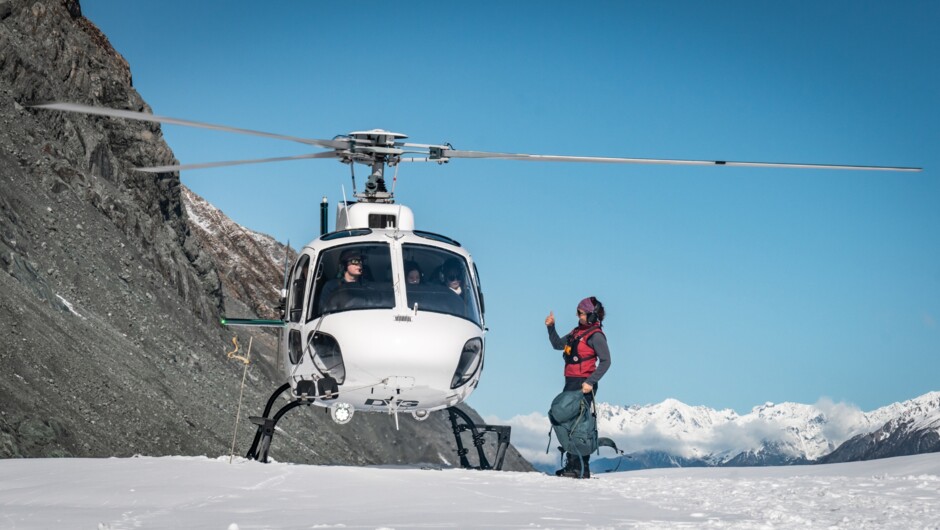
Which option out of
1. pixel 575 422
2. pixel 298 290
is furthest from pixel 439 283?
pixel 575 422

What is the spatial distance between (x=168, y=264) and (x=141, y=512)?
57457 millimetres

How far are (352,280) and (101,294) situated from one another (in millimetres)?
39370

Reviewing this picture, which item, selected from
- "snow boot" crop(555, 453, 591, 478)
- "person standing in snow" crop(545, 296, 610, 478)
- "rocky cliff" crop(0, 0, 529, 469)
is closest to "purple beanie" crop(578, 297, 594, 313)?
"person standing in snow" crop(545, 296, 610, 478)

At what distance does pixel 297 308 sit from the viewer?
55.4ft

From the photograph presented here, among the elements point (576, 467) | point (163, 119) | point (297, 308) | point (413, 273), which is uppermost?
point (163, 119)

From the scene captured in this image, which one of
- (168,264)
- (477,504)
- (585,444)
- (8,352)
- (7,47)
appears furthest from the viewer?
(168,264)

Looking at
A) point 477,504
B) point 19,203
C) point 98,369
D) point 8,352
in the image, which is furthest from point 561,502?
point 19,203

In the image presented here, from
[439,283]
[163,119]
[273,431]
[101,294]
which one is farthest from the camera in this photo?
[101,294]

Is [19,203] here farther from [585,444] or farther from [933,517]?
[933,517]

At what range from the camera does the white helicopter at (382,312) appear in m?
15.5

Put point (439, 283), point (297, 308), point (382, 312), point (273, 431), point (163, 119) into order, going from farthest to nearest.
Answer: point (273, 431)
point (297, 308)
point (439, 283)
point (382, 312)
point (163, 119)

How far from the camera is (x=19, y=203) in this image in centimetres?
5053

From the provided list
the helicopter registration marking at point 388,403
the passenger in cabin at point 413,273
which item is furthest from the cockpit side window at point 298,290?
the helicopter registration marking at point 388,403

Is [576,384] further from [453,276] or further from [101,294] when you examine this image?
[101,294]
